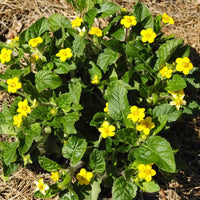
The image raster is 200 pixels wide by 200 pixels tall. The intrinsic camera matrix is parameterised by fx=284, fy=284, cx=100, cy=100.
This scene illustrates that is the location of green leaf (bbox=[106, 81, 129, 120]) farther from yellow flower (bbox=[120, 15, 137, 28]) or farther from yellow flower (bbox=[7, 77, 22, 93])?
yellow flower (bbox=[7, 77, 22, 93])

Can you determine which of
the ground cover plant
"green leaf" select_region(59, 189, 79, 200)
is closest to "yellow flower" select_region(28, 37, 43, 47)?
the ground cover plant

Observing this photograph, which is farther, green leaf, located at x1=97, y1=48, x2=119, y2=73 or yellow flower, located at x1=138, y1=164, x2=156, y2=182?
green leaf, located at x1=97, y1=48, x2=119, y2=73

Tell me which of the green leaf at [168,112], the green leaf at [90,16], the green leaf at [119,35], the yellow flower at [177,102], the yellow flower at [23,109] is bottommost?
the green leaf at [168,112]

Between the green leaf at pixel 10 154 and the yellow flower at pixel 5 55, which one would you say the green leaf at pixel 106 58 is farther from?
the green leaf at pixel 10 154

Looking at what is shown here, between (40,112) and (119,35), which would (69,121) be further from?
(119,35)

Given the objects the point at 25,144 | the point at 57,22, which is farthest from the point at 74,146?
the point at 57,22

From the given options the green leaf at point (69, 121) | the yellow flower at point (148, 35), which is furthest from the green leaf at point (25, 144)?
the yellow flower at point (148, 35)
